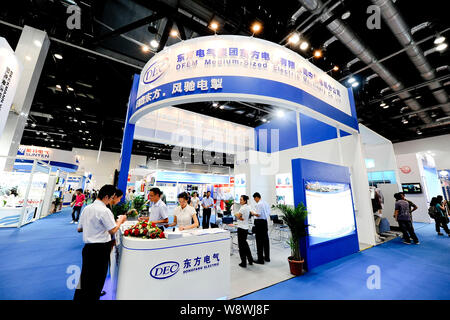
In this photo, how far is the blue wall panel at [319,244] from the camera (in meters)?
3.40

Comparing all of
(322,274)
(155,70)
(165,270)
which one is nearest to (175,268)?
(165,270)

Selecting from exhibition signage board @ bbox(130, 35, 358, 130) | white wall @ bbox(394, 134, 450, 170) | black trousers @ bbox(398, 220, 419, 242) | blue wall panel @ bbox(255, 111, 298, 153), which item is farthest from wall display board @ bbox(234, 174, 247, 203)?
white wall @ bbox(394, 134, 450, 170)

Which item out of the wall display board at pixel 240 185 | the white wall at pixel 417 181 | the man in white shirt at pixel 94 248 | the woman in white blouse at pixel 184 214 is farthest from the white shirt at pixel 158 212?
the white wall at pixel 417 181

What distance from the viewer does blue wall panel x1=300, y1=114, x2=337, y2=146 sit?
5.67 m

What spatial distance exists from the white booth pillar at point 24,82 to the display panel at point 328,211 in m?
7.09

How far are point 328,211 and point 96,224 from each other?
4110 millimetres

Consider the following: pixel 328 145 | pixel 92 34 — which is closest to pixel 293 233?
pixel 328 145

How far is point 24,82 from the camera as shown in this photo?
4.59 meters

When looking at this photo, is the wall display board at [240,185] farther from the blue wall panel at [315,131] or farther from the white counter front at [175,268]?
the white counter front at [175,268]

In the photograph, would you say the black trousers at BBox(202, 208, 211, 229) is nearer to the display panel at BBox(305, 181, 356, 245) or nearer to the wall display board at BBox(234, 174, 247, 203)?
the wall display board at BBox(234, 174, 247, 203)

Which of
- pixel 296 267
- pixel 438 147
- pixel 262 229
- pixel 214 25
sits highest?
pixel 214 25

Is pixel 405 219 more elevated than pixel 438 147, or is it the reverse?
pixel 438 147

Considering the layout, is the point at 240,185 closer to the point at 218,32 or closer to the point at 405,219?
the point at 405,219

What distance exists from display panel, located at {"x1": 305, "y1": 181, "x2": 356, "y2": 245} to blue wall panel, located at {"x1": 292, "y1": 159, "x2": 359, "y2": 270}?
0.11 metres
